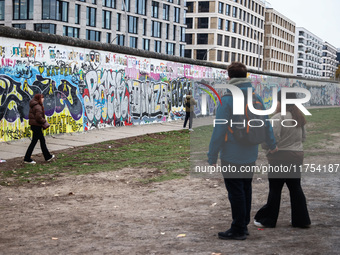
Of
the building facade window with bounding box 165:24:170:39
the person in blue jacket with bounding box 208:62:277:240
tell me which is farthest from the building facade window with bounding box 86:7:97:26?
the person in blue jacket with bounding box 208:62:277:240

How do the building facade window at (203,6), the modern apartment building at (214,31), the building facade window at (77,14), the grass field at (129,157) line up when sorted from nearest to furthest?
the grass field at (129,157), the building facade window at (77,14), the modern apartment building at (214,31), the building facade window at (203,6)

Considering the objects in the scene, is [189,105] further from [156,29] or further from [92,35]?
[156,29]

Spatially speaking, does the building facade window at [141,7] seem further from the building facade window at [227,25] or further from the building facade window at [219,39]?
the building facade window at [227,25]

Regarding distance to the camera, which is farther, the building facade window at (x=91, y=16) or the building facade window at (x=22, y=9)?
the building facade window at (x=91, y=16)

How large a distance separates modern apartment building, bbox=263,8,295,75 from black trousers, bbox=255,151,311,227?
108 m

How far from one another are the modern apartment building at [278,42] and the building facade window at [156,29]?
136ft

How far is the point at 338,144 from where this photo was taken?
1474cm

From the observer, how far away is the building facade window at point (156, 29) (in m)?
75.6

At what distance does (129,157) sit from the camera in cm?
1196

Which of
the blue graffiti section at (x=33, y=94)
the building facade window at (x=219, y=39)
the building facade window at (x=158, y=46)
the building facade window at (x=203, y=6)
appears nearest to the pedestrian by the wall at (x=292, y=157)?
the blue graffiti section at (x=33, y=94)

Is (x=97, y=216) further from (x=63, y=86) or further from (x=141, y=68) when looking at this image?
(x=141, y=68)

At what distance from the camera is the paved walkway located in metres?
12.5

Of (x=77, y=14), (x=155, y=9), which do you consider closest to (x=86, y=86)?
(x=77, y=14)

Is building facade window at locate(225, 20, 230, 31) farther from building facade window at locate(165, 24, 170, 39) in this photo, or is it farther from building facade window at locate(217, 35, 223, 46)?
building facade window at locate(165, 24, 170, 39)
